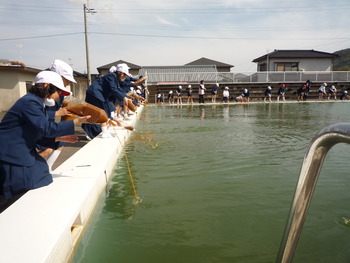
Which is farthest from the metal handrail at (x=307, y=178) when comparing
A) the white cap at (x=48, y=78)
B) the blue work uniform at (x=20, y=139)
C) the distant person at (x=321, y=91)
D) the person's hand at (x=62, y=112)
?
the distant person at (x=321, y=91)

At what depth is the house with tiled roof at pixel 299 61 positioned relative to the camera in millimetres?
37406

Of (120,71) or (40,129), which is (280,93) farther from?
(40,129)

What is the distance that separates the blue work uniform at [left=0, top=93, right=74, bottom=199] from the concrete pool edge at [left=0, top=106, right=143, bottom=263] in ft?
0.59

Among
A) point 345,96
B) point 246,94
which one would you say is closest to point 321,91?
point 345,96

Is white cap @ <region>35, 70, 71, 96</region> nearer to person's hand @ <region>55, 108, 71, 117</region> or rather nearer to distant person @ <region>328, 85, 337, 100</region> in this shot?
person's hand @ <region>55, 108, 71, 117</region>

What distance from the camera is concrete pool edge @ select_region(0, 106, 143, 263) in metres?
1.99

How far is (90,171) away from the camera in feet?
12.3

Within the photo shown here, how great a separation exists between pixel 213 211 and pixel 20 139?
216 centimetres

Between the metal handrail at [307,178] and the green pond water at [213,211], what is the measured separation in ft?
3.69

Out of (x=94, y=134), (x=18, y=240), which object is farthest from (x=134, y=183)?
(x=94, y=134)

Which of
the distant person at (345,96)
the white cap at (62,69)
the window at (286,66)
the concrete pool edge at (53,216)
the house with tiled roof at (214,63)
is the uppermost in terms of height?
the house with tiled roof at (214,63)

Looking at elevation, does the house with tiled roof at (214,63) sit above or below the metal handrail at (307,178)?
above

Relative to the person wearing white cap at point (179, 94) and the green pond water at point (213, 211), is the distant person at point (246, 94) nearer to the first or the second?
the person wearing white cap at point (179, 94)

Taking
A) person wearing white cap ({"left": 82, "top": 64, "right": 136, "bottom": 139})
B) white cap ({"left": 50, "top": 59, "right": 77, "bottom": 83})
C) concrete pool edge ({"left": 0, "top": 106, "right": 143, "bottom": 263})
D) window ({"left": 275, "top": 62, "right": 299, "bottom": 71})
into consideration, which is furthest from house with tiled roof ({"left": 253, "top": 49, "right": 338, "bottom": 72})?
concrete pool edge ({"left": 0, "top": 106, "right": 143, "bottom": 263})
